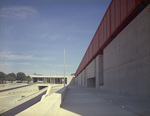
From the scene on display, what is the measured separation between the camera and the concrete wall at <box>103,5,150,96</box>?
1376 centimetres

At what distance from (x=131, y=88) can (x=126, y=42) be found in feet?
17.1

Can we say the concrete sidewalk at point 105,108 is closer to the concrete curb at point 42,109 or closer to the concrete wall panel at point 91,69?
the concrete curb at point 42,109

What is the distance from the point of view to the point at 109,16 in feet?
77.0

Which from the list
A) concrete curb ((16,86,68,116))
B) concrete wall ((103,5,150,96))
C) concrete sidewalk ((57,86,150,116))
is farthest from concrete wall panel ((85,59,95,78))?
concrete curb ((16,86,68,116))

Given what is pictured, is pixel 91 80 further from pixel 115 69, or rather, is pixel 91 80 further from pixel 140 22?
pixel 140 22

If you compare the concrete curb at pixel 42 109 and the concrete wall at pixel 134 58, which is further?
the concrete wall at pixel 134 58

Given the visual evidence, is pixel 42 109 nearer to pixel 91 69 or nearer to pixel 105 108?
pixel 105 108

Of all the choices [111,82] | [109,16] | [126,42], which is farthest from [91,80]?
[126,42]

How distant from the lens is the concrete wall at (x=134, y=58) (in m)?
13.8

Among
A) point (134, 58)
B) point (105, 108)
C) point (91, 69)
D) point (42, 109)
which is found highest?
point (91, 69)

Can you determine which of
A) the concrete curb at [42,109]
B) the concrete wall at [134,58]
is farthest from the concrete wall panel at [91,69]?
the concrete curb at [42,109]

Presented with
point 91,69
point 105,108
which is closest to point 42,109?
point 105,108

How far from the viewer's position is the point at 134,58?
52.6ft

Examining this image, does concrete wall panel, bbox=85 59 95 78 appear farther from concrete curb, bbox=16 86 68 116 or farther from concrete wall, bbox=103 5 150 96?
concrete curb, bbox=16 86 68 116
